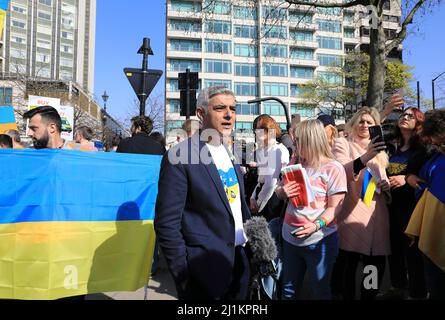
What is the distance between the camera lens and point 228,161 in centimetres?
245

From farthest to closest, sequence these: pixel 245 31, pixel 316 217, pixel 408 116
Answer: pixel 245 31
pixel 408 116
pixel 316 217

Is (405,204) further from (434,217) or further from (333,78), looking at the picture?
(333,78)

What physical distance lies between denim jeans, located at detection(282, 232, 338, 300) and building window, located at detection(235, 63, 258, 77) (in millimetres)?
58947

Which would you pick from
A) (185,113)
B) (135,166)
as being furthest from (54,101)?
(135,166)

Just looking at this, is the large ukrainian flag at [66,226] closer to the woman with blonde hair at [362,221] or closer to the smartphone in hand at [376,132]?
the woman with blonde hair at [362,221]

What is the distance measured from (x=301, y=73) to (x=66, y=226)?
63456mm

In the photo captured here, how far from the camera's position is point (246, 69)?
198ft

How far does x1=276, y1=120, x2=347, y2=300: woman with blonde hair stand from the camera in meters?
2.88

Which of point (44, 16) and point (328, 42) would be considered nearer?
point (328, 42)

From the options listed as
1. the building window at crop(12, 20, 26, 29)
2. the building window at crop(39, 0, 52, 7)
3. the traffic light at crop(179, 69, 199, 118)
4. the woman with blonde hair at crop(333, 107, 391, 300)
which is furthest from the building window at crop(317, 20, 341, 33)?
the building window at crop(39, 0, 52, 7)

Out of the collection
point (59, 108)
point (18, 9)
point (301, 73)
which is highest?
point (18, 9)

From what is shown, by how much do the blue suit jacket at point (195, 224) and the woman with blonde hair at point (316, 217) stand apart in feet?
2.73

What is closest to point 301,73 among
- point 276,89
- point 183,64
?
point 276,89
